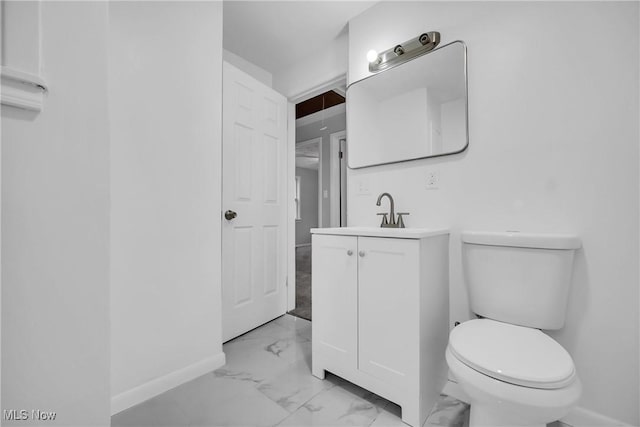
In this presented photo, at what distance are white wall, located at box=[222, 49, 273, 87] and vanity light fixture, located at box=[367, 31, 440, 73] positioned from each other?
3.95 feet

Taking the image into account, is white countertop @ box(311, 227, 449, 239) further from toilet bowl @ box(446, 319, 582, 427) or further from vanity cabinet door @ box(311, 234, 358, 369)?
toilet bowl @ box(446, 319, 582, 427)

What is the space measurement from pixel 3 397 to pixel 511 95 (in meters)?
1.88

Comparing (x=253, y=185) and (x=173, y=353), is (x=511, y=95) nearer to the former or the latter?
(x=253, y=185)

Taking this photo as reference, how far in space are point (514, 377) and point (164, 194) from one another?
5.13 feet

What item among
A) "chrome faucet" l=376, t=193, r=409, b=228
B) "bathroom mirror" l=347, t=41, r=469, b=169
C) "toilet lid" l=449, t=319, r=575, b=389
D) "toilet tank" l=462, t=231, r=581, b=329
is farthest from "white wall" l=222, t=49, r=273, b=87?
"toilet lid" l=449, t=319, r=575, b=389

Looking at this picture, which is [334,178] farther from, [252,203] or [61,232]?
[61,232]

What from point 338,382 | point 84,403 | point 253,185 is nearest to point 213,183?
point 253,185

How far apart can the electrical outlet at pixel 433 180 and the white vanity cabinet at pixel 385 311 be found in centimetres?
29

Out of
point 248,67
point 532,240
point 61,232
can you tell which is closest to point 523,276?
point 532,240

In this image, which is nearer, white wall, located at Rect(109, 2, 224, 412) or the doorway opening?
white wall, located at Rect(109, 2, 224, 412)

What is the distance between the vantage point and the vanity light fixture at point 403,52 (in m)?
1.51

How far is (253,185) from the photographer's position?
2.07 meters

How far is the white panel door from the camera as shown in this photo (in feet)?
6.19

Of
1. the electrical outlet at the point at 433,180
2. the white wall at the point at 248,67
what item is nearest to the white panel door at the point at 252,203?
the white wall at the point at 248,67
